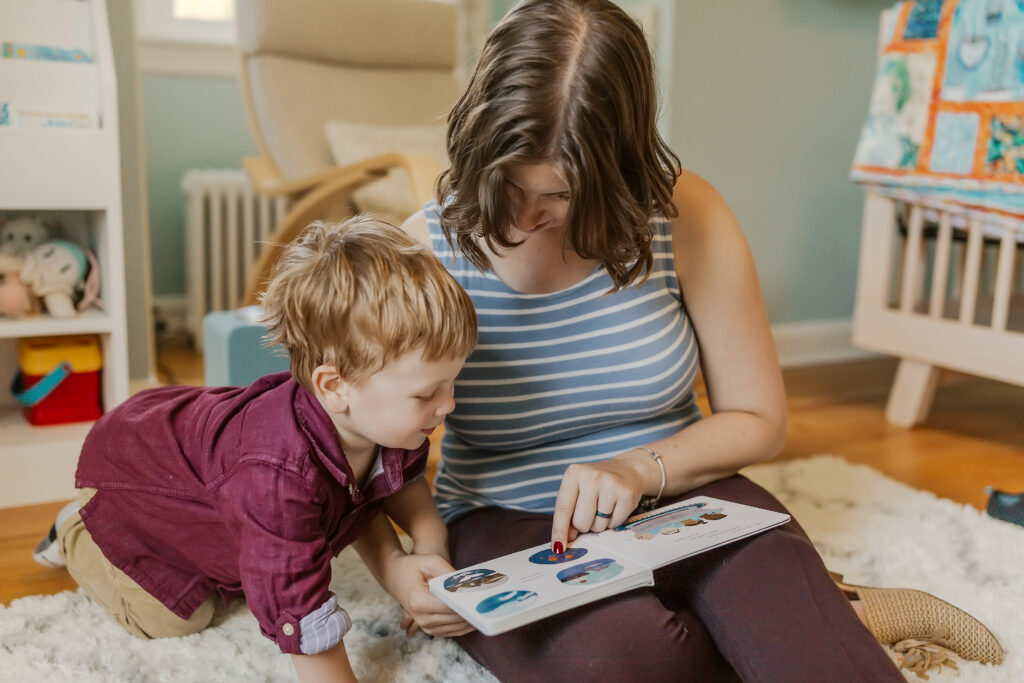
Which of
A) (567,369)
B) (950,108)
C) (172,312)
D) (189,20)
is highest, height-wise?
(189,20)

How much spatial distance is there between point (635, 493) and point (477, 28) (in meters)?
2.33

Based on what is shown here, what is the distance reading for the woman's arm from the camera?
0.91 meters

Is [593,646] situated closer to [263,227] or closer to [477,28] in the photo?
[263,227]

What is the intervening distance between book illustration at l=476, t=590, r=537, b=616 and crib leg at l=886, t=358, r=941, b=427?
1375mm

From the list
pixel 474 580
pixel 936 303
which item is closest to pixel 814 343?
pixel 936 303

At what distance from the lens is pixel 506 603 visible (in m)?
0.68

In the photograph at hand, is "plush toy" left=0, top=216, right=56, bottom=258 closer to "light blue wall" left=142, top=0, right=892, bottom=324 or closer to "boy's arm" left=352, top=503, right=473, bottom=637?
"boy's arm" left=352, top=503, right=473, bottom=637

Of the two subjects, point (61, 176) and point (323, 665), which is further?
point (61, 176)

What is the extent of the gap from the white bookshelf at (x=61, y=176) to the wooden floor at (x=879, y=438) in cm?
9

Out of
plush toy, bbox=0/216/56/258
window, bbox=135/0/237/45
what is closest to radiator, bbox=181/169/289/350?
window, bbox=135/0/237/45

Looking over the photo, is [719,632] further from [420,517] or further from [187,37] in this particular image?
[187,37]

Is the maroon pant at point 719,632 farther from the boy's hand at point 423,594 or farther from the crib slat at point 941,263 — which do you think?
the crib slat at point 941,263

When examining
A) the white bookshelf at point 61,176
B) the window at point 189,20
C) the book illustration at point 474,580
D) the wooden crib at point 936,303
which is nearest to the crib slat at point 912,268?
the wooden crib at point 936,303

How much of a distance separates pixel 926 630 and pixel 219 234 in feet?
7.08
